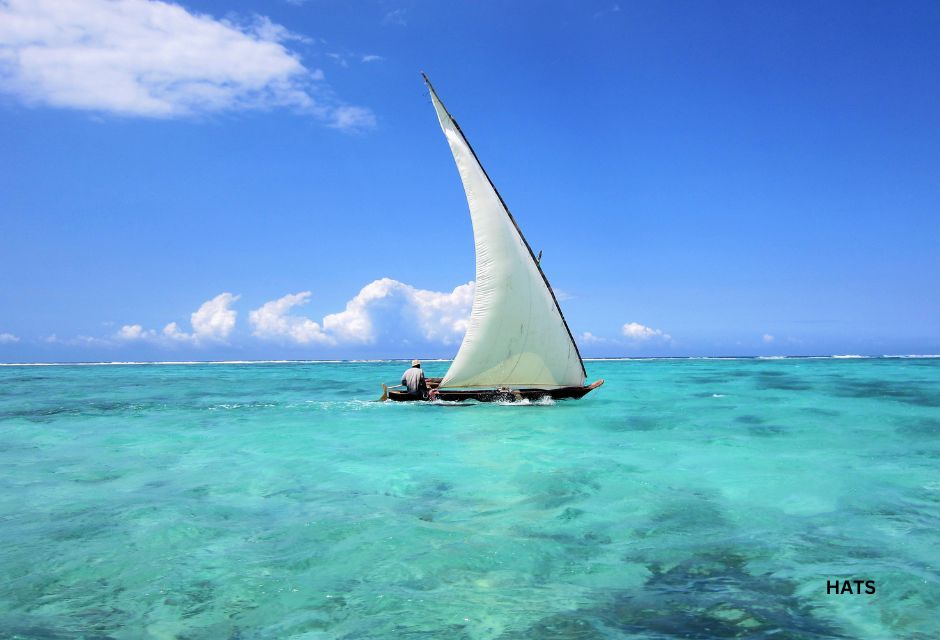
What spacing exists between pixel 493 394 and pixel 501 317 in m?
4.14

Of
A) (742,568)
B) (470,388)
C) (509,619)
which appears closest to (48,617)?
(509,619)

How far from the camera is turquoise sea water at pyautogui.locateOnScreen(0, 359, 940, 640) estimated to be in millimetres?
5887

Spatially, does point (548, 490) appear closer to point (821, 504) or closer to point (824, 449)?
point (821, 504)

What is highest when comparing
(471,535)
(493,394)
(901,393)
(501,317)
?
(501,317)

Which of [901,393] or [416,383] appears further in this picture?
[901,393]

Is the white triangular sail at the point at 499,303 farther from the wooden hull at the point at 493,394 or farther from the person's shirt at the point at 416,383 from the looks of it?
the person's shirt at the point at 416,383

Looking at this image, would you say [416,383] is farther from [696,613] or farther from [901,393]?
[901,393]

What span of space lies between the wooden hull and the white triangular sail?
1.27 ft

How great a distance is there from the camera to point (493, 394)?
25.1 meters

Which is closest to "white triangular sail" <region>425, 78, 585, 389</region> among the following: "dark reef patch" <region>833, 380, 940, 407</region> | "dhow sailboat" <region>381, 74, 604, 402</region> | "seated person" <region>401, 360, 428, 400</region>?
"dhow sailboat" <region>381, 74, 604, 402</region>

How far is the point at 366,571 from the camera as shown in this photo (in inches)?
282

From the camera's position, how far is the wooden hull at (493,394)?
2484 centimetres

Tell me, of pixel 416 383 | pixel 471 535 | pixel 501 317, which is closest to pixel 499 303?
pixel 501 317

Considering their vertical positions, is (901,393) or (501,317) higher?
(501,317)
